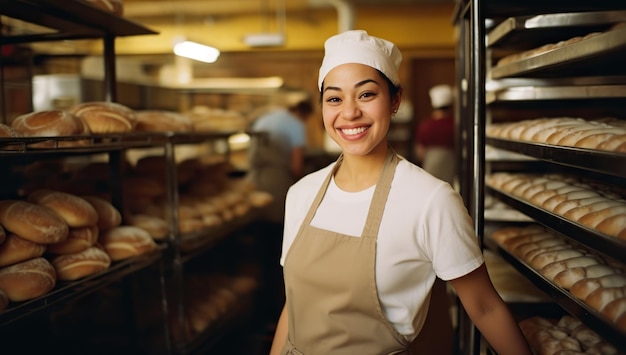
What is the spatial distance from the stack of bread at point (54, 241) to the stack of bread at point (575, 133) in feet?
4.79

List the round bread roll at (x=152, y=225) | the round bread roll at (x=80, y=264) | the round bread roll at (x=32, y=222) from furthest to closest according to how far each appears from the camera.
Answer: the round bread roll at (x=152, y=225) < the round bread roll at (x=80, y=264) < the round bread roll at (x=32, y=222)

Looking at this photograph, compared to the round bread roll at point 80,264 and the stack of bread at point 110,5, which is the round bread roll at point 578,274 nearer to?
the round bread roll at point 80,264

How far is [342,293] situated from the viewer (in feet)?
4.21

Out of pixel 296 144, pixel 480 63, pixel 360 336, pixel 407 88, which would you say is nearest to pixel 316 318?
pixel 360 336

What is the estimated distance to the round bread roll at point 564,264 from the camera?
1.40 meters

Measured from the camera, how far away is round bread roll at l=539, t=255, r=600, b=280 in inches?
55.1

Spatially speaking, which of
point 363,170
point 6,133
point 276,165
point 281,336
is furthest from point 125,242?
point 276,165

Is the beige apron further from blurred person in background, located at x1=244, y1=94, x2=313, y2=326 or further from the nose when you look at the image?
blurred person in background, located at x1=244, y1=94, x2=313, y2=326

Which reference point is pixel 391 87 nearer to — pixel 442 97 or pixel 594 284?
pixel 594 284

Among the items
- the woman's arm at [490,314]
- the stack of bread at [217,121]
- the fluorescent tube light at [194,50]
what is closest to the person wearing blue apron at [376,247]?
the woman's arm at [490,314]

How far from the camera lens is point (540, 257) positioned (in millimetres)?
1534

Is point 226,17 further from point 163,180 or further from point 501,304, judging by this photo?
point 501,304

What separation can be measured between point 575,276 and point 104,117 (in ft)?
5.47

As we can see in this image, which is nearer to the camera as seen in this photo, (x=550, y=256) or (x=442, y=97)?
(x=550, y=256)
